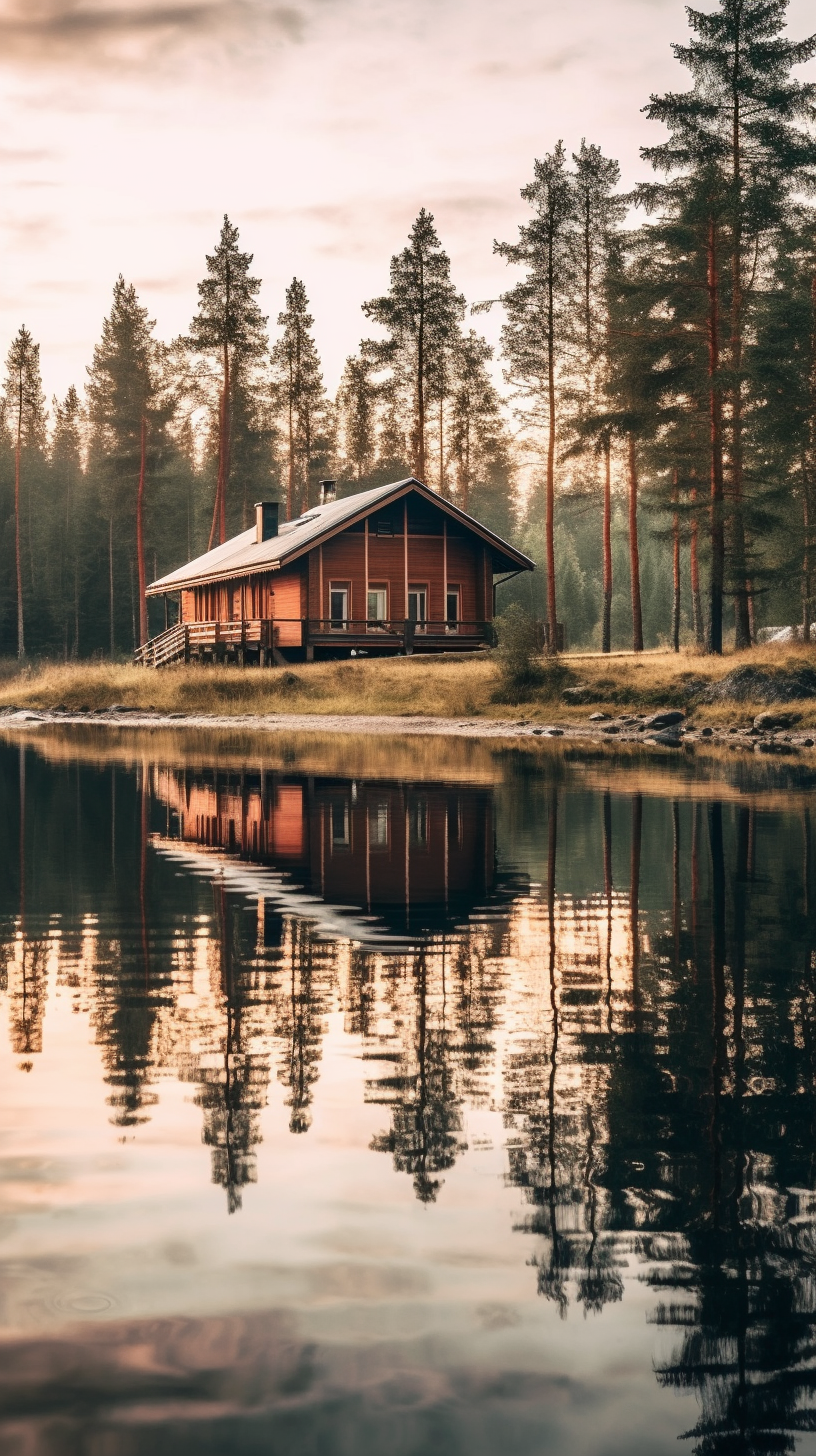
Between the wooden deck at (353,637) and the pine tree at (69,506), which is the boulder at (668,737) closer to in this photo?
the wooden deck at (353,637)

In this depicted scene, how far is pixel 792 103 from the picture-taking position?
1496 inches

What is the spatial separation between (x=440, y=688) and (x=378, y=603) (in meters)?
12.0

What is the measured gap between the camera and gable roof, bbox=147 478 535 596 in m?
48.6

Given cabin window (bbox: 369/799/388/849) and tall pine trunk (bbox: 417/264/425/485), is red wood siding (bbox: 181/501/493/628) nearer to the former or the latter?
tall pine trunk (bbox: 417/264/425/485)

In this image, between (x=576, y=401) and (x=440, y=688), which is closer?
(x=440, y=688)

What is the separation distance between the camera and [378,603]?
52.1 metres

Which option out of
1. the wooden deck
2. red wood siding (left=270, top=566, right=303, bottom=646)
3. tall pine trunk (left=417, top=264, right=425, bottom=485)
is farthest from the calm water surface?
tall pine trunk (left=417, top=264, right=425, bottom=485)

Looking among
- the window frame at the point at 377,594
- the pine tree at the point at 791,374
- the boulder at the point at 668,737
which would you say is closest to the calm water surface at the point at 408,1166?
the boulder at the point at 668,737

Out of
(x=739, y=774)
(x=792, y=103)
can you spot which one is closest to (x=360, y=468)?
(x=792, y=103)

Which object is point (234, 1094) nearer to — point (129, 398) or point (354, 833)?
point (354, 833)

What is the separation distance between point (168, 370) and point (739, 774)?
66.8 meters

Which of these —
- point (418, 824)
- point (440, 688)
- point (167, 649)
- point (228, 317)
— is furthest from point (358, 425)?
point (418, 824)

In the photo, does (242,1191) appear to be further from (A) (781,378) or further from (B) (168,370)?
(B) (168,370)

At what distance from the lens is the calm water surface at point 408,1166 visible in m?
3.53
